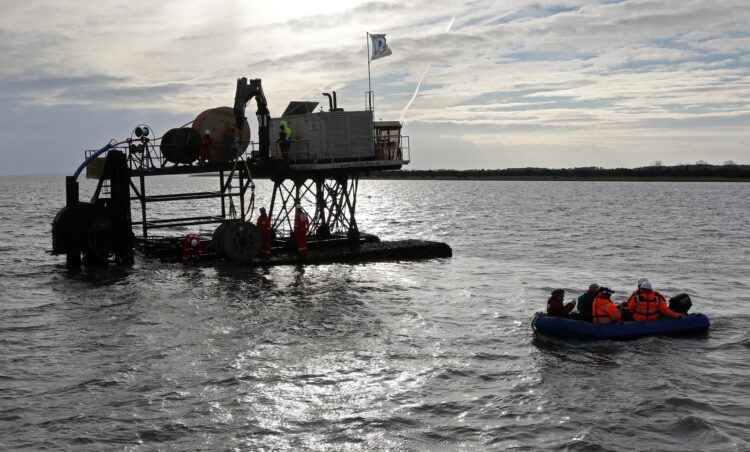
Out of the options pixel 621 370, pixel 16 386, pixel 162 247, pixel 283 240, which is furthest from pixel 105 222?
pixel 621 370

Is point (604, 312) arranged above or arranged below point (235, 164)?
below

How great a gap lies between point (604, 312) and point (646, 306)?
1483 millimetres

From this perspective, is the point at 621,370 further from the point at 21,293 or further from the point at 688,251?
the point at 688,251

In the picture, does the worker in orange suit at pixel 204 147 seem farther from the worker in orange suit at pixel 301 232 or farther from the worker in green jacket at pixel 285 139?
the worker in orange suit at pixel 301 232

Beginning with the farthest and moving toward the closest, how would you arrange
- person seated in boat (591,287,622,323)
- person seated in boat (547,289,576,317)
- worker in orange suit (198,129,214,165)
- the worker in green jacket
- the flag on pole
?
1. the flag on pole
2. the worker in green jacket
3. worker in orange suit (198,129,214,165)
4. person seated in boat (547,289,576,317)
5. person seated in boat (591,287,622,323)

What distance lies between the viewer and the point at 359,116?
122 ft

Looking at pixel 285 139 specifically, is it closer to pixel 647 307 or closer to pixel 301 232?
pixel 301 232

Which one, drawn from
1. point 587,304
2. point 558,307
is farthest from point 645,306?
point 558,307

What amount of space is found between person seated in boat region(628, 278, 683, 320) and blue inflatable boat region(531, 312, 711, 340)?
19 centimetres

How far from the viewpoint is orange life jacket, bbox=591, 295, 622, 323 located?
67.2 feet

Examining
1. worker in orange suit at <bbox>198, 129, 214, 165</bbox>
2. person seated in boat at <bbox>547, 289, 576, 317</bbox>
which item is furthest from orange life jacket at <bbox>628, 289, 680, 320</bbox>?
worker in orange suit at <bbox>198, 129, 214, 165</bbox>

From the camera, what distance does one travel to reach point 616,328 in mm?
20438

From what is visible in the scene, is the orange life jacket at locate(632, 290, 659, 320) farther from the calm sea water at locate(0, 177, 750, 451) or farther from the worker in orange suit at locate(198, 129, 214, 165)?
the worker in orange suit at locate(198, 129, 214, 165)

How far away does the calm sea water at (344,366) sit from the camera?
13.9m
